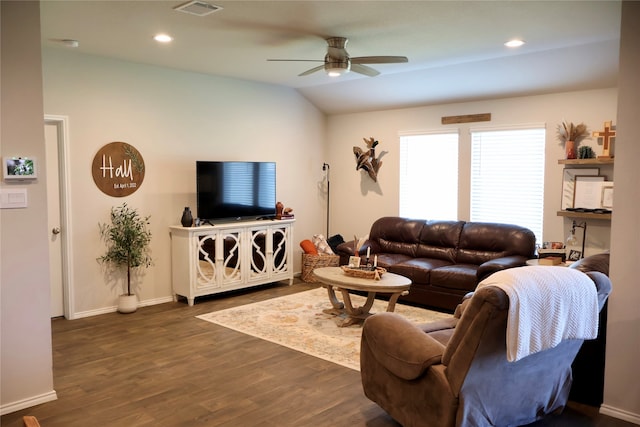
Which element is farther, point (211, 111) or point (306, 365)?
point (211, 111)

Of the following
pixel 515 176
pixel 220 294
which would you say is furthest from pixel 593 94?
pixel 220 294

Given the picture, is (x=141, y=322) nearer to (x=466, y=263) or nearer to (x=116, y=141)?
(x=116, y=141)

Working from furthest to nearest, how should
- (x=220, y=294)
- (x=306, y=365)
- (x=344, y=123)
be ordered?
(x=344, y=123), (x=220, y=294), (x=306, y=365)

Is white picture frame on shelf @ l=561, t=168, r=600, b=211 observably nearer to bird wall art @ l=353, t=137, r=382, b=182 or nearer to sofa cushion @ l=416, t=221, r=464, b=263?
sofa cushion @ l=416, t=221, r=464, b=263

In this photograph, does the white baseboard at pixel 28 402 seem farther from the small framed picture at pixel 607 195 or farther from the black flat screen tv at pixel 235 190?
the small framed picture at pixel 607 195

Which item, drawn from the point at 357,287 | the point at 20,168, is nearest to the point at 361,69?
the point at 357,287

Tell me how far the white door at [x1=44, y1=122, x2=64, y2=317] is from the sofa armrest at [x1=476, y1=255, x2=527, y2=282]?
4174mm

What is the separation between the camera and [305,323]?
509cm

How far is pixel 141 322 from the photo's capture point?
5.16 m

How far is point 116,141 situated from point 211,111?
1.27 m

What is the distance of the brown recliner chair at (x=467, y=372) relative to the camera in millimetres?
2436

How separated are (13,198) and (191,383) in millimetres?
1685

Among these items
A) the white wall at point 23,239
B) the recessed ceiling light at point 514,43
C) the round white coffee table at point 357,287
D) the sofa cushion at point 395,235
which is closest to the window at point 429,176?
the sofa cushion at point 395,235

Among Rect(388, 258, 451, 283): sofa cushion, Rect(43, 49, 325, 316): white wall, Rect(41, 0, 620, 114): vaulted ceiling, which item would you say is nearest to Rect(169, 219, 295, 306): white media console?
Rect(43, 49, 325, 316): white wall
